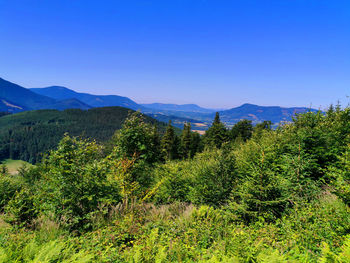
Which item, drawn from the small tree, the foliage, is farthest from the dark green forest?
the small tree

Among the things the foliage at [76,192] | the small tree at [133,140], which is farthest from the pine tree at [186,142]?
the foliage at [76,192]

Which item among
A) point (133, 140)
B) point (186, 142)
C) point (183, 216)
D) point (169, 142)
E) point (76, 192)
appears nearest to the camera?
point (76, 192)

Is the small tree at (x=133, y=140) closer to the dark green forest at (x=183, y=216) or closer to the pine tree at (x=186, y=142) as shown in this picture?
the dark green forest at (x=183, y=216)

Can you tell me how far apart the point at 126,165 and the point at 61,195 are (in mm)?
3794

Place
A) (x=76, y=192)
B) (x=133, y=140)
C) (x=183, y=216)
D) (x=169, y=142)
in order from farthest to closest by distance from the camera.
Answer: (x=169, y=142) → (x=133, y=140) → (x=183, y=216) → (x=76, y=192)

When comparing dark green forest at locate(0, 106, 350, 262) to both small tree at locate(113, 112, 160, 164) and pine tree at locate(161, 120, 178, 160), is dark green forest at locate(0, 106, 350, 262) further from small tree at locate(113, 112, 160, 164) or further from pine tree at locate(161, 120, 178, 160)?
pine tree at locate(161, 120, 178, 160)

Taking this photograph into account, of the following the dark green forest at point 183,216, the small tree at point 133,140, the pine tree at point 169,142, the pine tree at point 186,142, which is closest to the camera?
the dark green forest at point 183,216

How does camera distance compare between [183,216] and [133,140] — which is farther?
[133,140]

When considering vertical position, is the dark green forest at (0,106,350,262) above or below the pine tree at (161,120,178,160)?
above

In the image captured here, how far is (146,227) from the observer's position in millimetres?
6070

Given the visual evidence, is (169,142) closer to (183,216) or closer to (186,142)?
(186,142)

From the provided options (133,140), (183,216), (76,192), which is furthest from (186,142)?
(76,192)

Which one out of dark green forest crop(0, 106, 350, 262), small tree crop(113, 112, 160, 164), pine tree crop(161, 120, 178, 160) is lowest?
pine tree crop(161, 120, 178, 160)

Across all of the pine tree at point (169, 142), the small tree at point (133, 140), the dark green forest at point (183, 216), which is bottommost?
the pine tree at point (169, 142)
